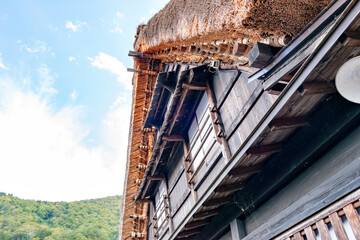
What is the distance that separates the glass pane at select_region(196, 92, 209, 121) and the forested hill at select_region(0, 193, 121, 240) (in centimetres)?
3535

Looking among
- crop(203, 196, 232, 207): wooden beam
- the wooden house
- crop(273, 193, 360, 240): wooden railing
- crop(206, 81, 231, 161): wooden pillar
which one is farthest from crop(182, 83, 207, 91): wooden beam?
crop(273, 193, 360, 240): wooden railing

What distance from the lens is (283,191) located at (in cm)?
367

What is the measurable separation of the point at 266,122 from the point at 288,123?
1.03ft

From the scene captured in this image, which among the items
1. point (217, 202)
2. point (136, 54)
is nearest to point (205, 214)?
point (217, 202)

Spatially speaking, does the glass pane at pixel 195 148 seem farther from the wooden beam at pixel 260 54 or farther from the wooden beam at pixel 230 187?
the wooden beam at pixel 260 54

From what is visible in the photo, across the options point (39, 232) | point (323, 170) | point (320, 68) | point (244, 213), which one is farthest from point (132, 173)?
point (39, 232)

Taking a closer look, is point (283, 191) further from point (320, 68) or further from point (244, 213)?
point (320, 68)

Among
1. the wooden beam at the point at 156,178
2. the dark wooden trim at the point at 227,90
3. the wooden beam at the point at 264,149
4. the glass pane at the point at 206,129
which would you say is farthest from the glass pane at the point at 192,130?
the wooden beam at the point at 264,149

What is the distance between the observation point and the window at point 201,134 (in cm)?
530

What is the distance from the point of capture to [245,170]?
3828mm

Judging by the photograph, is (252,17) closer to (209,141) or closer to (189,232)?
(209,141)

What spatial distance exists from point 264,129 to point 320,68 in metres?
0.94

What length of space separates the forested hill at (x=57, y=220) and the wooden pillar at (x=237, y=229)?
35938 mm

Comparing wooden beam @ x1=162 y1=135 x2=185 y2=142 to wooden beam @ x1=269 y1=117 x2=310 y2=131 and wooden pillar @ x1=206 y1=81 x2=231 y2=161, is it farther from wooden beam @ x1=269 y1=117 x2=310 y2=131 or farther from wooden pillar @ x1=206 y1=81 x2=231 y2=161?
wooden beam @ x1=269 y1=117 x2=310 y2=131
